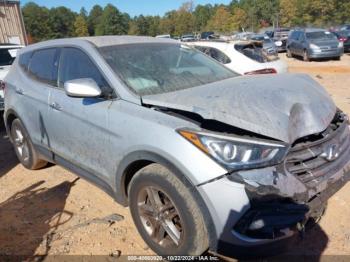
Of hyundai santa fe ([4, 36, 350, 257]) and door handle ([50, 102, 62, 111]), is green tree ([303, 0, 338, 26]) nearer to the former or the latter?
hyundai santa fe ([4, 36, 350, 257])

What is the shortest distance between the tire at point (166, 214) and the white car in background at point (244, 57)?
16.4 feet

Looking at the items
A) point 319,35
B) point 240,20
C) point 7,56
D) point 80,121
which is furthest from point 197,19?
point 80,121

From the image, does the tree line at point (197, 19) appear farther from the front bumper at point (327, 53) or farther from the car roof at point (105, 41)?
the car roof at point (105, 41)

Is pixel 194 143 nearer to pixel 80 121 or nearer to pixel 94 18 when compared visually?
pixel 80 121

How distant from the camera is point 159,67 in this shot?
3.66m

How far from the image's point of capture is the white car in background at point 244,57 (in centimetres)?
762

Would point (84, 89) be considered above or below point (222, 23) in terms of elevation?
above

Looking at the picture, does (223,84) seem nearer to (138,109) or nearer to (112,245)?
(138,109)

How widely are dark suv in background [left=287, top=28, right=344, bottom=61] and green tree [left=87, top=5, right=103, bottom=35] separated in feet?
291

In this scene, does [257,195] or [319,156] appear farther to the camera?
[319,156]

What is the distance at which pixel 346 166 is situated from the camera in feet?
9.76

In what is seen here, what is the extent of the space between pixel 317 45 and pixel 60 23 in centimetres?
8798

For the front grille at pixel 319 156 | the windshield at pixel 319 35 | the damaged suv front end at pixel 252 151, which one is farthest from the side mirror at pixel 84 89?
the windshield at pixel 319 35

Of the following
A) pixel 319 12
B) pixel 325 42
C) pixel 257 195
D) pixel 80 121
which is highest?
pixel 80 121
